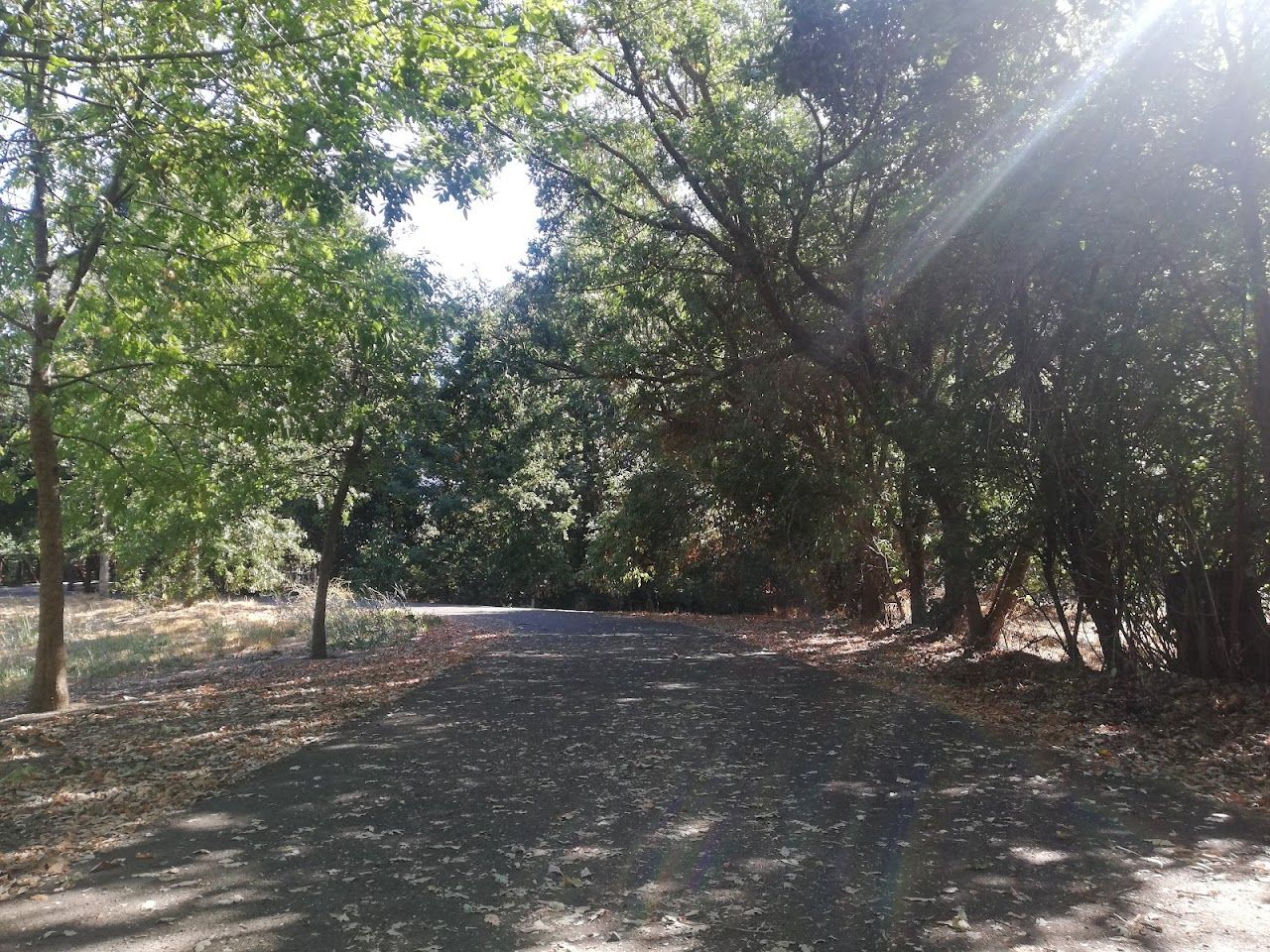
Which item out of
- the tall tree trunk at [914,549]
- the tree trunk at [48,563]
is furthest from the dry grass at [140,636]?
the tall tree trunk at [914,549]

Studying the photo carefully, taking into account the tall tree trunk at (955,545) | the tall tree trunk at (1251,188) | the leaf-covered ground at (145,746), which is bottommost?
the leaf-covered ground at (145,746)

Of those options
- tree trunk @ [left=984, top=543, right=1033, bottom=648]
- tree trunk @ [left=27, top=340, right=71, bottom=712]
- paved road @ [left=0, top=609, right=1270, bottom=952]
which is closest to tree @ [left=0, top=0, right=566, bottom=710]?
tree trunk @ [left=27, top=340, right=71, bottom=712]

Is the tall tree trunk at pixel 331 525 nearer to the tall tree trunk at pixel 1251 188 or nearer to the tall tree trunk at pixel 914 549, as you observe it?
the tall tree trunk at pixel 914 549

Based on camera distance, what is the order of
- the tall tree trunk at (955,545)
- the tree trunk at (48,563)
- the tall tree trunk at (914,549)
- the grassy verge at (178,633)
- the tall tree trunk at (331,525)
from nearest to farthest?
the tree trunk at (48,563)
the tall tree trunk at (955,545)
the tall tree trunk at (914,549)
the tall tree trunk at (331,525)
the grassy verge at (178,633)

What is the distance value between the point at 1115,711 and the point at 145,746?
8.72 meters

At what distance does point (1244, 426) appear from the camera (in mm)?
8469

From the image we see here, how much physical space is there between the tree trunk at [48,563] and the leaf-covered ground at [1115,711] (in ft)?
30.1

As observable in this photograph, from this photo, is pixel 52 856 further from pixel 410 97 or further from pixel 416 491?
pixel 416 491

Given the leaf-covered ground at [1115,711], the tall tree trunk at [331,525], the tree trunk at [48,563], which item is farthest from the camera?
the tall tree trunk at [331,525]

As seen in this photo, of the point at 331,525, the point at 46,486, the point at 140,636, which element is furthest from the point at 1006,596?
the point at 140,636

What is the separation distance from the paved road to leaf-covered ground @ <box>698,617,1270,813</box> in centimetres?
66

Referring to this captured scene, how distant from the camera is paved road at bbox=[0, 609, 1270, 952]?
4.14m

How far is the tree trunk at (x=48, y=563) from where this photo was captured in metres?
9.79

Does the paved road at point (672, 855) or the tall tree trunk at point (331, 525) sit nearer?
the paved road at point (672, 855)
